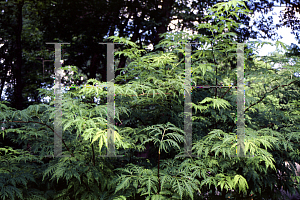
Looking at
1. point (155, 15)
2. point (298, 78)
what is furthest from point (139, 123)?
point (155, 15)

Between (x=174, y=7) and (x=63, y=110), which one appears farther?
(x=174, y=7)

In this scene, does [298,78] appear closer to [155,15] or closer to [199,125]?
[199,125]

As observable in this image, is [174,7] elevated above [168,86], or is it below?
above

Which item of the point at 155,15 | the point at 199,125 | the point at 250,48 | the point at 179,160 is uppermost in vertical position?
the point at 155,15

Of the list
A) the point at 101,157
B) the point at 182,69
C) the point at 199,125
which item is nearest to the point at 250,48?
the point at 182,69

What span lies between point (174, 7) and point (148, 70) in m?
4.41

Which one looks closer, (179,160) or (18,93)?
(179,160)

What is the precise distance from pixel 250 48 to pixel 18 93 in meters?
4.11

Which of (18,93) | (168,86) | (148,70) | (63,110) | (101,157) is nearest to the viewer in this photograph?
(63,110)

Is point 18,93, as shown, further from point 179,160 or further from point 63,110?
point 179,160

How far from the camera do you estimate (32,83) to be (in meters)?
7.61

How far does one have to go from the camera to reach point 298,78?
2221mm

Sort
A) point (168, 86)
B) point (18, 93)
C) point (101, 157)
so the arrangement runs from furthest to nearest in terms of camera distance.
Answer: point (18, 93) → point (168, 86) → point (101, 157)

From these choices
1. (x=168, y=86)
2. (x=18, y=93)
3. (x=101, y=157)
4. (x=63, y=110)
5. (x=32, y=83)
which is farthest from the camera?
(x=32, y=83)
